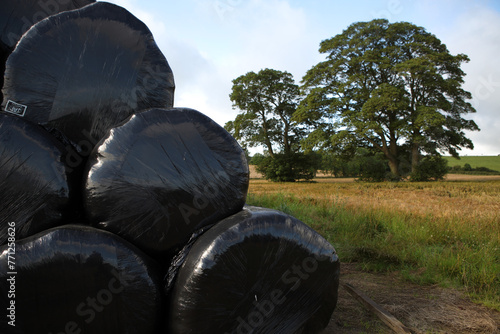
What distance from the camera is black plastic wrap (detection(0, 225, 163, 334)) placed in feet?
4.29

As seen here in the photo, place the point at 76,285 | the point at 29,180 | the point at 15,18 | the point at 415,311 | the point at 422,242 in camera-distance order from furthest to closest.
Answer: the point at 422,242
the point at 415,311
the point at 15,18
the point at 29,180
the point at 76,285

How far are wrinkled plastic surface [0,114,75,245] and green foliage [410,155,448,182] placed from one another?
22.3m

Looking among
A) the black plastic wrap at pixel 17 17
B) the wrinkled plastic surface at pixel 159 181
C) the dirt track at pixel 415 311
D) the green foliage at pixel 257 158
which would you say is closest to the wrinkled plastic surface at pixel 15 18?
the black plastic wrap at pixel 17 17

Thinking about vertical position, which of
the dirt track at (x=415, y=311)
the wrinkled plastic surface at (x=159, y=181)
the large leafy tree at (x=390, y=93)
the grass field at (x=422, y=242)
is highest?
the large leafy tree at (x=390, y=93)

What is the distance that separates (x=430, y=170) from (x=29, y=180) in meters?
23.1

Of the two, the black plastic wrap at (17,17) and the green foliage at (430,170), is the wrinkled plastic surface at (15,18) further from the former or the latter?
the green foliage at (430,170)

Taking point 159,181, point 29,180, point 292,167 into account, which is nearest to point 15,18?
point 29,180

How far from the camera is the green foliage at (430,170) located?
20578 mm

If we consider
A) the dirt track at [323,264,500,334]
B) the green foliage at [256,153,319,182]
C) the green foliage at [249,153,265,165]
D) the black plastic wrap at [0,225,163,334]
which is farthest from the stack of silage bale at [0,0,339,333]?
the green foliage at [249,153,265,165]

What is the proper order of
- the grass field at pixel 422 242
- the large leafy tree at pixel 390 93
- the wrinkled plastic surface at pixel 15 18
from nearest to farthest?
the wrinkled plastic surface at pixel 15 18 < the grass field at pixel 422 242 < the large leafy tree at pixel 390 93

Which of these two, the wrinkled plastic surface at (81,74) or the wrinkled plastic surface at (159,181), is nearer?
the wrinkled plastic surface at (159,181)

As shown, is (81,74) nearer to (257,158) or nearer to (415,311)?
(415,311)

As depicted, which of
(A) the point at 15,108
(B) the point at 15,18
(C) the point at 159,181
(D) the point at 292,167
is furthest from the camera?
(D) the point at 292,167

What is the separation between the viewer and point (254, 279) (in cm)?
160
